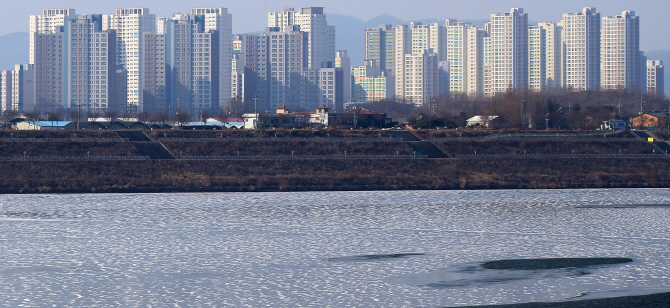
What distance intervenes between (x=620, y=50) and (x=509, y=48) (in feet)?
56.3

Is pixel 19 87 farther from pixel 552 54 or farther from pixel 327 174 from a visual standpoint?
pixel 552 54

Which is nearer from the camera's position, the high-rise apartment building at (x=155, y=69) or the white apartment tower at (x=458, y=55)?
the high-rise apartment building at (x=155, y=69)

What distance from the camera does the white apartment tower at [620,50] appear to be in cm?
10975

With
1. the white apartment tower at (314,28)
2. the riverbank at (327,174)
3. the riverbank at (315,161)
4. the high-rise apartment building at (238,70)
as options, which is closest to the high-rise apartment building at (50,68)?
the high-rise apartment building at (238,70)

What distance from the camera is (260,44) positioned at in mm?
106875

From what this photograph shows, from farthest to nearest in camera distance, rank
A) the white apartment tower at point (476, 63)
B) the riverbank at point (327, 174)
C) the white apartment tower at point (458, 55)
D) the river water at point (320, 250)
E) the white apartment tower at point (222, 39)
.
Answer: the white apartment tower at point (458, 55) < the white apartment tower at point (476, 63) < the white apartment tower at point (222, 39) < the riverbank at point (327, 174) < the river water at point (320, 250)

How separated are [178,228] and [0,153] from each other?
63.9 ft

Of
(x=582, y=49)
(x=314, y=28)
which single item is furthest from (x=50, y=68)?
(x=582, y=49)

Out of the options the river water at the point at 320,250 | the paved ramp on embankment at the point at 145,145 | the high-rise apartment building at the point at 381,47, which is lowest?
the river water at the point at 320,250

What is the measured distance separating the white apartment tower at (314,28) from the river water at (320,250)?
9840 cm

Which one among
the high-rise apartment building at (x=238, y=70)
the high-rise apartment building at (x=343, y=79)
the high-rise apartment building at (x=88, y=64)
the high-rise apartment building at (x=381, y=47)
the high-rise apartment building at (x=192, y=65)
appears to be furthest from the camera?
the high-rise apartment building at (x=381, y=47)

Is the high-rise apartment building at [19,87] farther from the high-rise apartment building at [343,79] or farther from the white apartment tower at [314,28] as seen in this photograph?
the white apartment tower at [314,28]

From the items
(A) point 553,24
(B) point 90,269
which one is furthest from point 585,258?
(A) point 553,24

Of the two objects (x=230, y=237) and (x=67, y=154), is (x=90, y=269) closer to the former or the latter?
(x=230, y=237)
